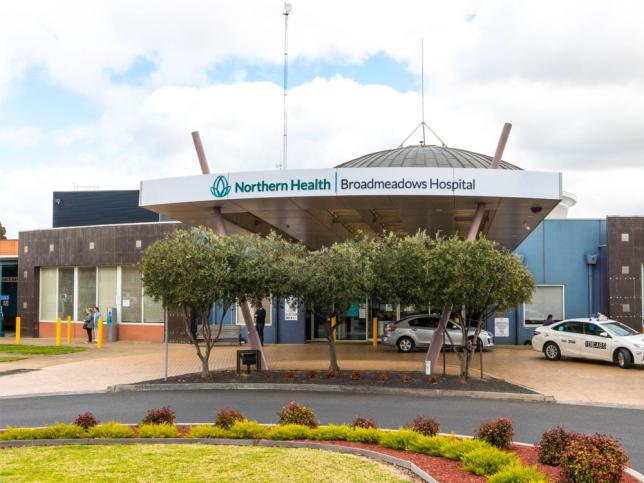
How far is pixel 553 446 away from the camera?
8492 mm

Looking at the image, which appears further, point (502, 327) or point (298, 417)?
point (502, 327)

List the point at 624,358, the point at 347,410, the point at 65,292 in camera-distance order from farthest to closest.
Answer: the point at 65,292
the point at 624,358
the point at 347,410

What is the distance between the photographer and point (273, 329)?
3238cm

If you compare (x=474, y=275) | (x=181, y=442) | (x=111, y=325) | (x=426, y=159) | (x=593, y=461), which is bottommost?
(x=181, y=442)

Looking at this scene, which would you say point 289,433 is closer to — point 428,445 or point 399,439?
point 399,439

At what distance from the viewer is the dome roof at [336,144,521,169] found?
26719 mm

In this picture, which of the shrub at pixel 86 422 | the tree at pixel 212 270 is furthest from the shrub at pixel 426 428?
the tree at pixel 212 270

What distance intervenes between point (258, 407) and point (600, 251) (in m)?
22.1

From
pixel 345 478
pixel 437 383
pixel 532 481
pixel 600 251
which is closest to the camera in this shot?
pixel 532 481

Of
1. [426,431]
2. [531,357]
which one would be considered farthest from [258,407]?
[531,357]

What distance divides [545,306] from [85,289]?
22.2 metres

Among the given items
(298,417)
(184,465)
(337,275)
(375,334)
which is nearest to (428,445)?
(298,417)

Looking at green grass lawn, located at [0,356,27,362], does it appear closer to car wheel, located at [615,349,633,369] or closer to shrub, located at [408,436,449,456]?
shrub, located at [408,436,449,456]

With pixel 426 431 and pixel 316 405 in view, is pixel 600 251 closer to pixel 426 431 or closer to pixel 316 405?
pixel 316 405
